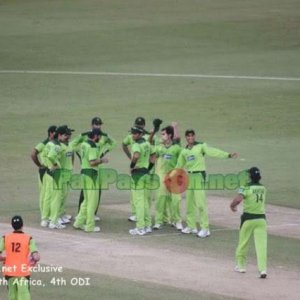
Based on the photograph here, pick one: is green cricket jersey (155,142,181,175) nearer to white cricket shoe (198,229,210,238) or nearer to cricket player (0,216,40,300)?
white cricket shoe (198,229,210,238)

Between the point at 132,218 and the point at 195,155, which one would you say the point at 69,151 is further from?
the point at 195,155

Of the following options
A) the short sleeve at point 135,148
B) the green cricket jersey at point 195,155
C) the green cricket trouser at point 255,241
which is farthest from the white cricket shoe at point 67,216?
the green cricket trouser at point 255,241

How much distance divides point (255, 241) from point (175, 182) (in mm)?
4113

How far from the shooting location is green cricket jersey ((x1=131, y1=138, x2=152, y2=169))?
25069 mm

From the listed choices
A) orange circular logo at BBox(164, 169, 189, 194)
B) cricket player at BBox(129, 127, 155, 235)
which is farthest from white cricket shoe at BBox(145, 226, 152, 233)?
orange circular logo at BBox(164, 169, 189, 194)

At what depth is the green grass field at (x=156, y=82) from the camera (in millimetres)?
31656

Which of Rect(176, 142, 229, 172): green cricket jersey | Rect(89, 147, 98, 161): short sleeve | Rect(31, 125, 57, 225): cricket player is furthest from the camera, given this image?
Rect(31, 125, 57, 225): cricket player

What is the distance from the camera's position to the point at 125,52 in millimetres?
48844

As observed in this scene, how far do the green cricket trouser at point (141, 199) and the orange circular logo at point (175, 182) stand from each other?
1.99 ft

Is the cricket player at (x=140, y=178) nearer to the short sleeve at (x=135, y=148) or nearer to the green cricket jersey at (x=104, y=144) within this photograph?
the short sleeve at (x=135, y=148)

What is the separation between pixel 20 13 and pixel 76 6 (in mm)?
3241

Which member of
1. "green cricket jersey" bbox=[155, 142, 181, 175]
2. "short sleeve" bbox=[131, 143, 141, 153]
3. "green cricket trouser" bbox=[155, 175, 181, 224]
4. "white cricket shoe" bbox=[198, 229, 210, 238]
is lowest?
"white cricket shoe" bbox=[198, 229, 210, 238]

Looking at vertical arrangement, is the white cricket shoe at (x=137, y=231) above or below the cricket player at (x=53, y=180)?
below

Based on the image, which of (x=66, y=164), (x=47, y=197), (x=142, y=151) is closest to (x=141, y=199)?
(x=142, y=151)
